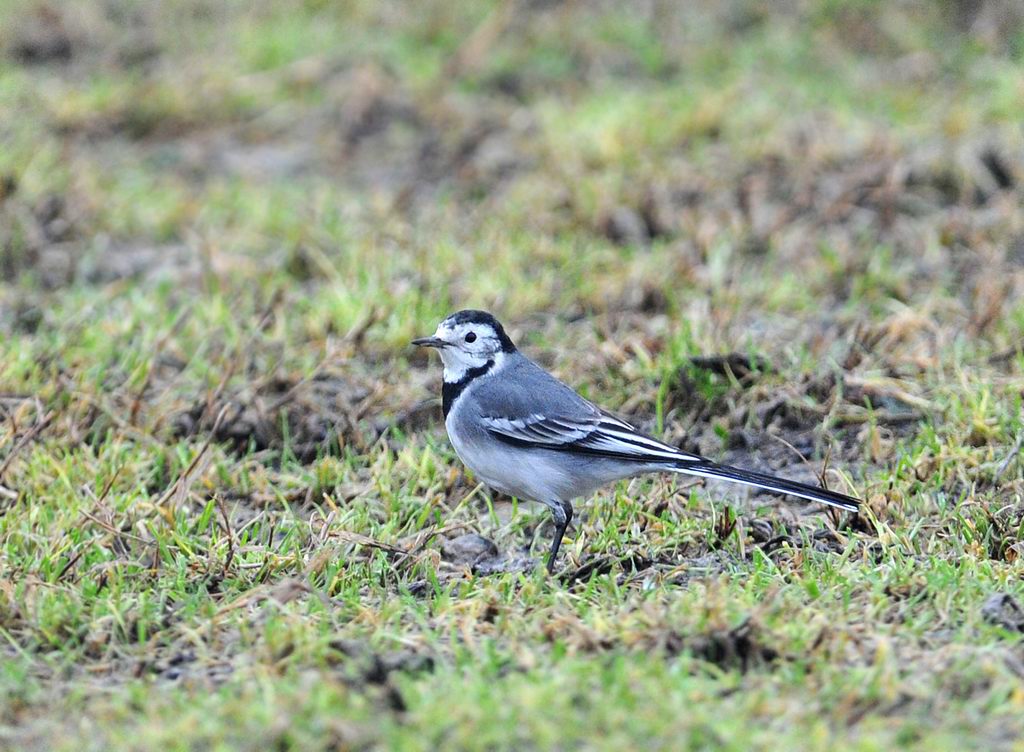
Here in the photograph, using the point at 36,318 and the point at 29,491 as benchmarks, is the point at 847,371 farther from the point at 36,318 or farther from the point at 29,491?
the point at 36,318

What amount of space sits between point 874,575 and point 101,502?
283cm

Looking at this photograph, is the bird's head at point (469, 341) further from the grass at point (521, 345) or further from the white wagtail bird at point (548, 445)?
the grass at point (521, 345)

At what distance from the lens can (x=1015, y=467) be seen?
580cm

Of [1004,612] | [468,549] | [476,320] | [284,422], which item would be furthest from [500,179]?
[1004,612]

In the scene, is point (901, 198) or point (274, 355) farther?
point (901, 198)

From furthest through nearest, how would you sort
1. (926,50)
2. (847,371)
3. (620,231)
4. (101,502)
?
1. (926,50)
2. (620,231)
3. (847,371)
4. (101,502)

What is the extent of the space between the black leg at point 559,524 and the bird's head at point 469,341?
28.4 inches

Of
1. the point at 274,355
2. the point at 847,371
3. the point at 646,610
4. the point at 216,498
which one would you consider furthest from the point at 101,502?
the point at 847,371

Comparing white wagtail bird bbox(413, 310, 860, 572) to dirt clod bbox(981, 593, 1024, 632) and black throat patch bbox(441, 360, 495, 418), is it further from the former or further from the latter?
dirt clod bbox(981, 593, 1024, 632)

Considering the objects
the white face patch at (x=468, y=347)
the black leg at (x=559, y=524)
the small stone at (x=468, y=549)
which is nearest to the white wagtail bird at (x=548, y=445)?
the black leg at (x=559, y=524)

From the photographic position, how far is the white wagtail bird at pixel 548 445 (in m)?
5.40

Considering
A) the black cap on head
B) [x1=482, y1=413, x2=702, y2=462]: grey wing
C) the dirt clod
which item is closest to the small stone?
[x1=482, y1=413, x2=702, y2=462]: grey wing

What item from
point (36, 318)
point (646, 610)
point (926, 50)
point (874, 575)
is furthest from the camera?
point (926, 50)

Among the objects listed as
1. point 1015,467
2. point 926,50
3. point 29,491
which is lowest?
point 1015,467
